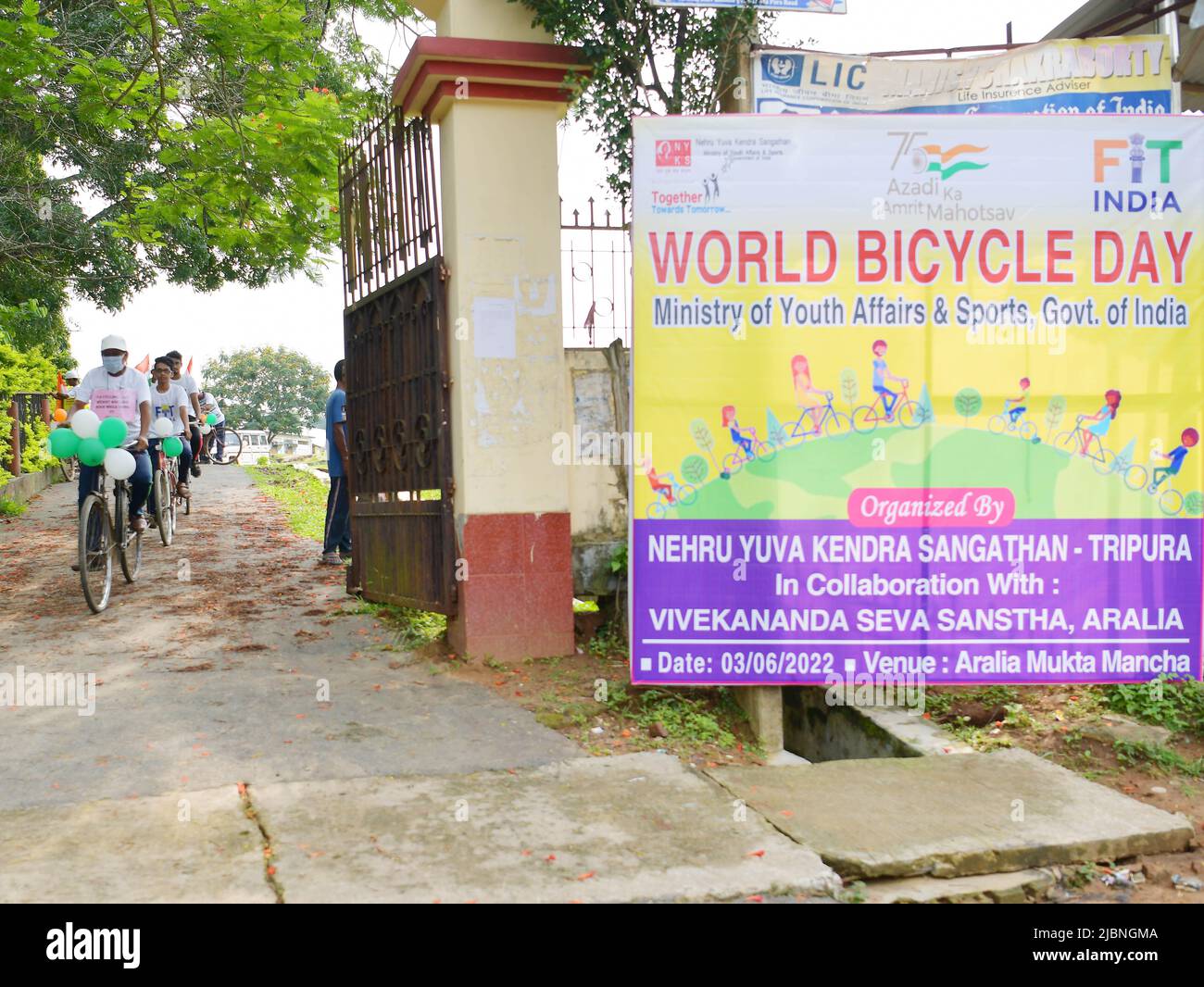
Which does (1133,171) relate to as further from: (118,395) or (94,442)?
(118,395)

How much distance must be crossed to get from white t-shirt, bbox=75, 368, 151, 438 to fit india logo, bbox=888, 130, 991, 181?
236 inches

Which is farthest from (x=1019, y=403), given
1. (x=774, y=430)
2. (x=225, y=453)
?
(x=225, y=453)

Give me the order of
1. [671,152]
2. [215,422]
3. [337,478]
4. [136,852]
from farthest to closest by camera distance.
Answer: [215,422] < [337,478] < [671,152] < [136,852]

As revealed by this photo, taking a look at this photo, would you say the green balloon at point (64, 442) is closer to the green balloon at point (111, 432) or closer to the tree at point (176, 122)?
the green balloon at point (111, 432)

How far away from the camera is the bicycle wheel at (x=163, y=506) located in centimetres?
1014

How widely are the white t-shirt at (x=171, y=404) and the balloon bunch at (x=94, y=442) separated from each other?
265 centimetres

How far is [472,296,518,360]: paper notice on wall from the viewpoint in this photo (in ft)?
19.1

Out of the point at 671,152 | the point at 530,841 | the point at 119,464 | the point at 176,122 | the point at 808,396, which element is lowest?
the point at 530,841

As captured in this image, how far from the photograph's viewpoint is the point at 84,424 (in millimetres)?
7566

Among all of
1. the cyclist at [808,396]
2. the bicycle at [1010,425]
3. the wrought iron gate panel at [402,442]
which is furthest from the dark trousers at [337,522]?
the bicycle at [1010,425]

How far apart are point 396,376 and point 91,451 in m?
2.57

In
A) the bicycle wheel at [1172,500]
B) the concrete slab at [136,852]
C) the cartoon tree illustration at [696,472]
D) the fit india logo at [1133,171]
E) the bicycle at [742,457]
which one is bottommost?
the concrete slab at [136,852]

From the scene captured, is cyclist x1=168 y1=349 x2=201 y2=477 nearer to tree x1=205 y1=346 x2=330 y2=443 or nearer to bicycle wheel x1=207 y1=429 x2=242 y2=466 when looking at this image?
bicycle wheel x1=207 y1=429 x2=242 y2=466

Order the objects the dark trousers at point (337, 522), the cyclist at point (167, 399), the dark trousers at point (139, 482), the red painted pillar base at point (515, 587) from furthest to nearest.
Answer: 1. the cyclist at point (167, 399)
2. the dark trousers at point (337, 522)
3. the dark trousers at point (139, 482)
4. the red painted pillar base at point (515, 587)
